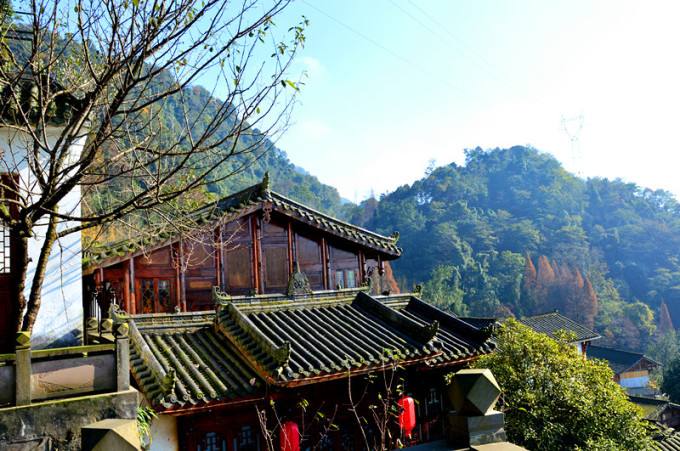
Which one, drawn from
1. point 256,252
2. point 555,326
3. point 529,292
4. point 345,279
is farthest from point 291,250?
point 529,292

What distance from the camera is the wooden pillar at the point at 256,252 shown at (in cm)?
1053

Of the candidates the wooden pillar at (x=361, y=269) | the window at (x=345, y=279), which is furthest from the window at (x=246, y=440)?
the wooden pillar at (x=361, y=269)

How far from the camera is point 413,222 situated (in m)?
78.9

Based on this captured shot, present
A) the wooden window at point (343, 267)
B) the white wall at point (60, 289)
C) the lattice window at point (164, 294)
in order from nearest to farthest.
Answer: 1. the white wall at point (60, 289)
2. the lattice window at point (164, 294)
3. the wooden window at point (343, 267)

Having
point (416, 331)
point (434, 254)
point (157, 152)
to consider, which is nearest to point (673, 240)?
point (434, 254)

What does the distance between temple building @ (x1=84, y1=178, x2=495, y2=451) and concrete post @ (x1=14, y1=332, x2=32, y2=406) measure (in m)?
2.11

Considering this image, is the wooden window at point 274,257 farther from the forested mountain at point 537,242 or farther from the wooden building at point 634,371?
the forested mountain at point 537,242

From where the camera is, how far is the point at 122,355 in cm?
497

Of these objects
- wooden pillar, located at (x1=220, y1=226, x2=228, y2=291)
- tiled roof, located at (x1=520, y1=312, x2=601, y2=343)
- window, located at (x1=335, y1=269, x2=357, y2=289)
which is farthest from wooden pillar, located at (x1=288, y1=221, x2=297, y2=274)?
tiled roof, located at (x1=520, y1=312, x2=601, y2=343)

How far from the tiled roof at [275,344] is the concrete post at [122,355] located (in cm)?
156

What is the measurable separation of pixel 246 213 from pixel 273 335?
2833mm

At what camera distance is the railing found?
4.50m

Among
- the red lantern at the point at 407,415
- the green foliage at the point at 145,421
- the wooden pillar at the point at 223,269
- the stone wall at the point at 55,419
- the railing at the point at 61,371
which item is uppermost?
the wooden pillar at the point at 223,269

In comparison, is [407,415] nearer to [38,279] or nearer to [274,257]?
[274,257]
